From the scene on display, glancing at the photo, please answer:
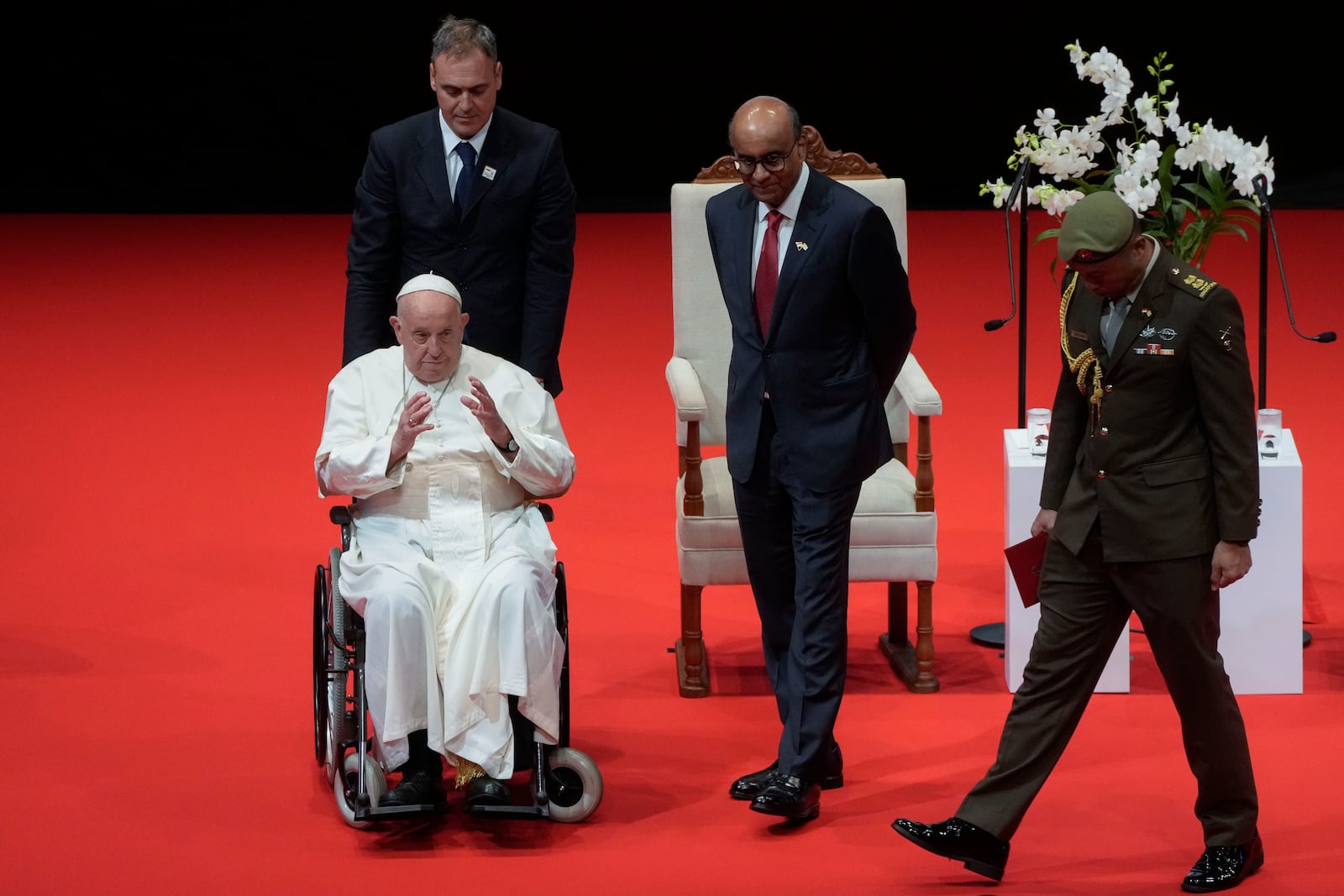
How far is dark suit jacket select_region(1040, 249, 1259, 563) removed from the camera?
3.16 m

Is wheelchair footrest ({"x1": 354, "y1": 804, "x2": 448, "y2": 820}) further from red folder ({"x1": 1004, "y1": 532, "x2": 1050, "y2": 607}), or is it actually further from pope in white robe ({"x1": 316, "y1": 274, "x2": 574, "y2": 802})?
red folder ({"x1": 1004, "y1": 532, "x2": 1050, "y2": 607})

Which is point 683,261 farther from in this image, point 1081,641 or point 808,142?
point 1081,641

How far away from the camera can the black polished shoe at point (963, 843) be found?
3.41m

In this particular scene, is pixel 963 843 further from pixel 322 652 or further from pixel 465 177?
pixel 465 177

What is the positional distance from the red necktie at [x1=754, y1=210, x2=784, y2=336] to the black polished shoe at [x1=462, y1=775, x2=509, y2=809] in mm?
1074

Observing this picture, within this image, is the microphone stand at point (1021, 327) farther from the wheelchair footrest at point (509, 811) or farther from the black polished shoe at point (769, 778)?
the wheelchair footrest at point (509, 811)

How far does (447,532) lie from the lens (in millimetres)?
3924

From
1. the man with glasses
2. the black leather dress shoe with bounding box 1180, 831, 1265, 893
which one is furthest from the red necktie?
the black leather dress shoe with bounding box 1180, 831, 1265, 893

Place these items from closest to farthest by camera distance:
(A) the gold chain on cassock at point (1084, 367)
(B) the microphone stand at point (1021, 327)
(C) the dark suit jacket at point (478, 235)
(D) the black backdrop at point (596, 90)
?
(A) the gold chain on cassock at point (1084, 367), (C) the dark suit jacket at point (478, 235), (B) the microphone stand at point (1021, 327), (D) the black backdrop at point (596, 90)

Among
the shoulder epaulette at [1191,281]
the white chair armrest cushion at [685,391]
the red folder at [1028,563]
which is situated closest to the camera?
the shoulder epaulette at [1191,281]

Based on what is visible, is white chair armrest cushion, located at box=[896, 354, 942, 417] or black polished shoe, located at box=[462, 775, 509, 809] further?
white chair armrest cushion, located at box=[896, 354, 942, 417]

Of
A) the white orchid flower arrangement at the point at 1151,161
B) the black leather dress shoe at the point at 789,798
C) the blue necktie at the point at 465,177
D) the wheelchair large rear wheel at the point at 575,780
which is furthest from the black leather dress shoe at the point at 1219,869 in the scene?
the blue necktie at the point at 465,177

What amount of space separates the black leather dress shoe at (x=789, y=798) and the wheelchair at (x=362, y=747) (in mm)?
338

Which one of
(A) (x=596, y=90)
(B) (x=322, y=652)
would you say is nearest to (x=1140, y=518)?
(B) (x=322, y=652)
